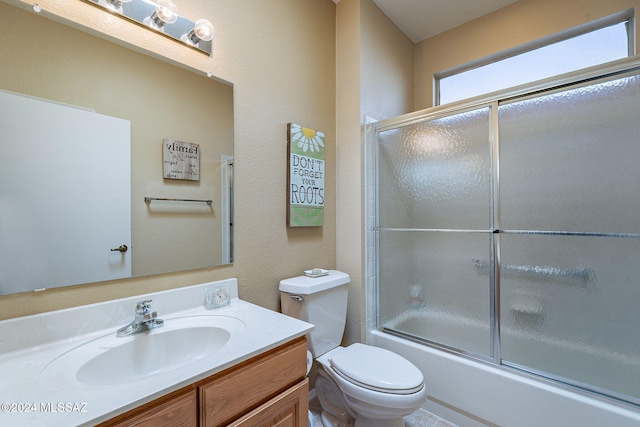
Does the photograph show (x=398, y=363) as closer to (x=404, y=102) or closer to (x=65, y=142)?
(x=65, y=142)

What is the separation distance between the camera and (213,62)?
4.18ft

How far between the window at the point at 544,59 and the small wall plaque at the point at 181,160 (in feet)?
6.68

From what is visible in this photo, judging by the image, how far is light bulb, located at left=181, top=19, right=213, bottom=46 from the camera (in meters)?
1.15

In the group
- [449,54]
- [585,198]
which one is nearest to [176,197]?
[585,198]

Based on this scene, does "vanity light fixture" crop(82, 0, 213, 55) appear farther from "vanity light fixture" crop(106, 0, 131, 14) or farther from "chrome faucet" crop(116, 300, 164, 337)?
"chrome faucet" crop(116, 300, 164, 337)

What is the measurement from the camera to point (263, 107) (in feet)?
4.83

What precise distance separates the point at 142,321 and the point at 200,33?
3.69 ft

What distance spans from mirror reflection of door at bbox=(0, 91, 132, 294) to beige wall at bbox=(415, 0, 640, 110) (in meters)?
2.27

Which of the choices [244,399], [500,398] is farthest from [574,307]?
[244,399]

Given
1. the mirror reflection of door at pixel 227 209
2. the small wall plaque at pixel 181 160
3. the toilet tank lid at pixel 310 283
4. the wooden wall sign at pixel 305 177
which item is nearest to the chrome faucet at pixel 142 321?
the mirror reflection of door at pixel 227 209

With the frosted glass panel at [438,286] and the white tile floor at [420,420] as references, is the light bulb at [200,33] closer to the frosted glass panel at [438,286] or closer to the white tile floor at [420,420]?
the frosted glass panel at [438,286]

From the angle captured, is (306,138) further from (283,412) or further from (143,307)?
(283,412)

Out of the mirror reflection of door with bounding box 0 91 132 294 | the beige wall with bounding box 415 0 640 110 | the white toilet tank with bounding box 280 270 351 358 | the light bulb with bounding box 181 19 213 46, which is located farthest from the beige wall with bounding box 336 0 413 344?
the mirror reflection of door with bounding box 0 91 132 294

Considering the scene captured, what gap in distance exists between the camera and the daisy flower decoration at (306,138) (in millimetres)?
1595
